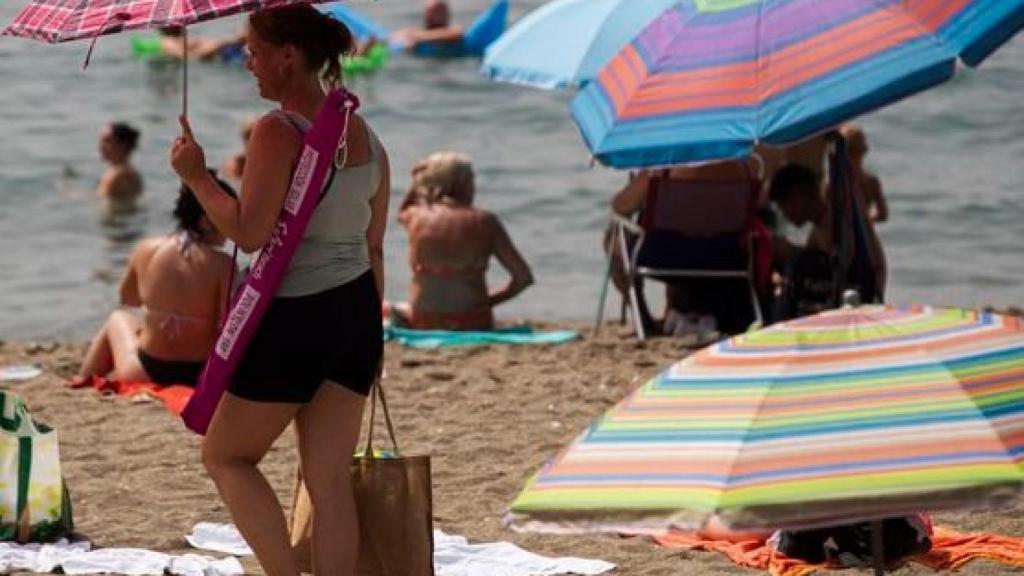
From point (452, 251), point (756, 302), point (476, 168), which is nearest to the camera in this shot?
point (756, 302)

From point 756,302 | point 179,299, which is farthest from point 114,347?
point 756,302

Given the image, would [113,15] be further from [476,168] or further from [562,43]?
[476,168]

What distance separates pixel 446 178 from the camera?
8.95 m

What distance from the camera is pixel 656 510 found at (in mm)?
3383

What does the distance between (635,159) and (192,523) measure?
171cm

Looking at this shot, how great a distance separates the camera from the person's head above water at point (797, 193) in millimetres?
8820

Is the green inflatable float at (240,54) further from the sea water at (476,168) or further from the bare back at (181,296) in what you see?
the bare back at (181,296)

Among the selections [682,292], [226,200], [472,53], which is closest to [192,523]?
[226,200]

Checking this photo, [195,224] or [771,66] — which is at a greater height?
[771,66]

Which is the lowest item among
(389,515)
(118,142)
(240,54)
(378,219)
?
(240,54)

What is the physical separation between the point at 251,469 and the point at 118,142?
31.8 feet

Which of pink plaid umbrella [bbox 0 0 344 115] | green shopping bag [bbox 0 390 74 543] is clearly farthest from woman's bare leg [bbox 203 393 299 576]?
green shopping bag [bbox 0 390 74 543]

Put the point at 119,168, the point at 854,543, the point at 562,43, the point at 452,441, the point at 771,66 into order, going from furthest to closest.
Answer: the point at 119,168 < the point at 562,43 < the point at 452,441 < the point at 771,66 < the point at 854,543

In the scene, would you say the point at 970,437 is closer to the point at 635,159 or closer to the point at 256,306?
the point at 256,306
